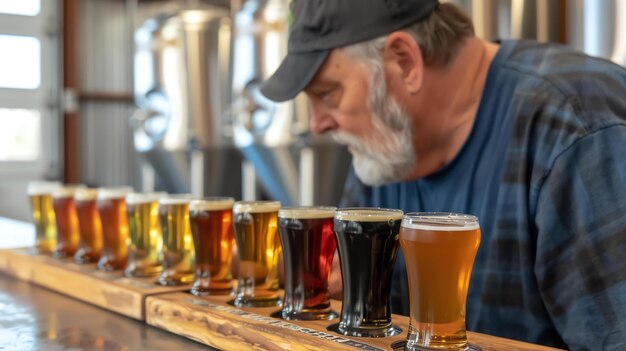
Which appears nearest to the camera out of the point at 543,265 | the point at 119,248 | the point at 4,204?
the point at 543,265

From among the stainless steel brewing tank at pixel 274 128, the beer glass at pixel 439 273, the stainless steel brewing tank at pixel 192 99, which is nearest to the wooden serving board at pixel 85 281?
the beer glass at pixel 439 273

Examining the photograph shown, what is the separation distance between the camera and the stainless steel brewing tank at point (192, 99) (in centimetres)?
478

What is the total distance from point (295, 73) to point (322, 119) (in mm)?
172

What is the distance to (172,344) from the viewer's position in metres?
1.18

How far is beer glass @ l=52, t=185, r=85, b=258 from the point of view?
189cm

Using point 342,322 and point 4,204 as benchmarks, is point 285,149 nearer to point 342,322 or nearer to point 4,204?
point 342,322

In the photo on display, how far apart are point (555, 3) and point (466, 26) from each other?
1189mm

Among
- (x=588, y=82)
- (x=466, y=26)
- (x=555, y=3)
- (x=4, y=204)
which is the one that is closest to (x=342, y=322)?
(x=588, y=82)

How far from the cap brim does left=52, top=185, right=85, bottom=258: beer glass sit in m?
0.62

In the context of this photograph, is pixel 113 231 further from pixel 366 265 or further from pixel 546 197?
pixel 546 197

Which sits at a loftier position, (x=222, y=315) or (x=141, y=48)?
(x=141, y=48)

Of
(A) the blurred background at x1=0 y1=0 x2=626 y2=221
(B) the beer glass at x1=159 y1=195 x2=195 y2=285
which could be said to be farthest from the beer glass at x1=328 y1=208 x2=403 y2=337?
(A) the blurred background at x1=0 y1=0 x2=626 y2=221

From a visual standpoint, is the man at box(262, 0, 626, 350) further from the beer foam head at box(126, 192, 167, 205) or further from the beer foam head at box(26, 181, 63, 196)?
the beer foam head at box(26, 181, 63, 196)

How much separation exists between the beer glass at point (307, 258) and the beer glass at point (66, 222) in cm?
87
